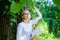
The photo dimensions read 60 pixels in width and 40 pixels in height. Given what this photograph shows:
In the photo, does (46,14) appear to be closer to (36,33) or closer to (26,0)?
(36,33)

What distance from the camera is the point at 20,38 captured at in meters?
2.45

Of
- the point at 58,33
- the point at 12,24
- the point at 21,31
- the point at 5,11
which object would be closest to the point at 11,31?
the point at 12,24

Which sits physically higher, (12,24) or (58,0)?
(58,0)

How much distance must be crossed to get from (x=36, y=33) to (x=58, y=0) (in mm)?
2093

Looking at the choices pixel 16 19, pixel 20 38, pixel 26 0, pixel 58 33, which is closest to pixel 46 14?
pixel 58 33

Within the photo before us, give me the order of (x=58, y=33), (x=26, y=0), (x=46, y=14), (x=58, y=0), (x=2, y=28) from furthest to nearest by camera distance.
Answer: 1. (x=58, y=33)
2. (x=46, y=14)
3. (x=2, y=28)
4. (x=26, y=0)
5. (x=58, y=0)

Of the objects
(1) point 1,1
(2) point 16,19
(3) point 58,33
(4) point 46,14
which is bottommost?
(3) point 58,33

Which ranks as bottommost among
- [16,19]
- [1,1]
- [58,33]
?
[58,33]

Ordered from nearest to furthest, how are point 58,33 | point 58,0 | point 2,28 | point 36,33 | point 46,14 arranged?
1. point 58,0
2. point 36,33
3. point 2,28
4. point 46,14
5. point 58,33

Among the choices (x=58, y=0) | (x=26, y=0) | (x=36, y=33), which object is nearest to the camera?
(x=58, y=0)

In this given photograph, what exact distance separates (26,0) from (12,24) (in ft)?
7.47

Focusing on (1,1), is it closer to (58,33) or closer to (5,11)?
(5,11)

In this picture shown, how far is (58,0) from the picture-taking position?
51 cm

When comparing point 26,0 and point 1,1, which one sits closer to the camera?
point 26,0
